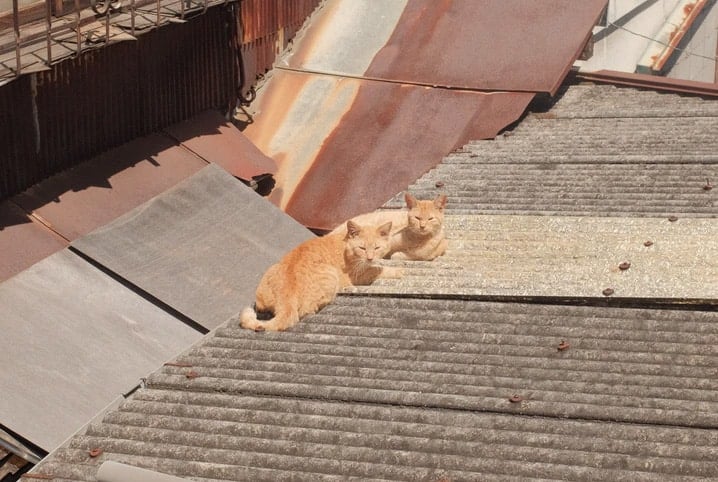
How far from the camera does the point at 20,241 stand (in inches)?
437

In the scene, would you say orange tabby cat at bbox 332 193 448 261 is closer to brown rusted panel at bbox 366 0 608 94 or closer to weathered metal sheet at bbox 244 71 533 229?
weathered metal sheet at bbox 244 71 533 229

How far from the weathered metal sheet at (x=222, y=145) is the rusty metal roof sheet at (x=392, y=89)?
0.38 meters

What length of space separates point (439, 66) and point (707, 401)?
8.93 meters

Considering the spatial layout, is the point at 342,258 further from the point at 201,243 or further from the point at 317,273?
the point at 201,243

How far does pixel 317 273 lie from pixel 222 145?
17.8ft

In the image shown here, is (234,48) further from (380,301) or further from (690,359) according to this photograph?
(690,359)

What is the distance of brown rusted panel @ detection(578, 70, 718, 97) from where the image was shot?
50.5ft

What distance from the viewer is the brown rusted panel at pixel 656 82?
1539cm

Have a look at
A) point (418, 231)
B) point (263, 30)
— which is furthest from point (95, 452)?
point (263, 30)

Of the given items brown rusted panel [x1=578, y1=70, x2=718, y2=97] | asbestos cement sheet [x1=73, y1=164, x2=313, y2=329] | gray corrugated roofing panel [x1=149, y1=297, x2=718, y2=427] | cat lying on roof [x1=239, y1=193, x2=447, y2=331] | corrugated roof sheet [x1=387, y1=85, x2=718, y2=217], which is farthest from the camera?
brown rusted panel [x1=578, y1=70, x2=718, y2=97]

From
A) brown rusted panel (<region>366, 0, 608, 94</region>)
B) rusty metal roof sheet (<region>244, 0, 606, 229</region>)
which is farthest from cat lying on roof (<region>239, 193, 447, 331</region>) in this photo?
brown rusted panel (<region>366, 0, 608, 94</region>)

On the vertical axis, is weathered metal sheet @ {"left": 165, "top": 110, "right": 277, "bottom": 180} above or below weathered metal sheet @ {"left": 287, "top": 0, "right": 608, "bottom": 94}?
below

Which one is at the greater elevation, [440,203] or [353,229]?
[353,229]

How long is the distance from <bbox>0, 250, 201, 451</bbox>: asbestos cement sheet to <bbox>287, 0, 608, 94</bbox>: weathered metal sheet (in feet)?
19.7
